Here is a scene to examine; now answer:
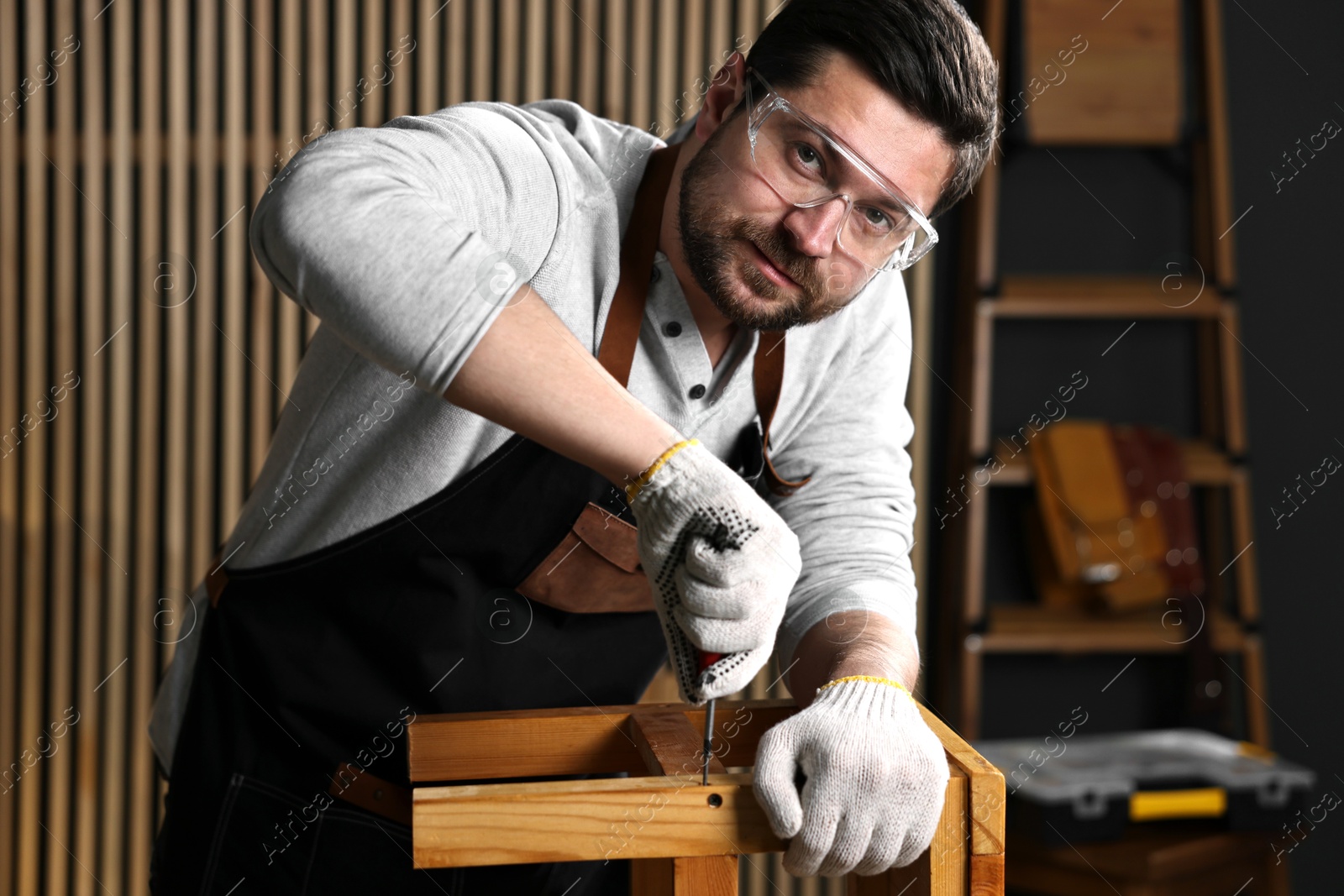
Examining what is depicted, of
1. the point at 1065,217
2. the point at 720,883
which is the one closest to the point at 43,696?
the point at 720,883

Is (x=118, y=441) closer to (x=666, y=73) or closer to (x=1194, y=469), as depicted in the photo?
(x=666, y=73)

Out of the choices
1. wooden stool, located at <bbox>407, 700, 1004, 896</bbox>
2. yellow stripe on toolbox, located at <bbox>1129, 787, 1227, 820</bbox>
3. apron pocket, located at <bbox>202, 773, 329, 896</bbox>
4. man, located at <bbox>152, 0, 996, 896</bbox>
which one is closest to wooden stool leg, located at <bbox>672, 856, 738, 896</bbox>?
wooden stool, located at <bbox>407, 700, 1004, 896</bbox>

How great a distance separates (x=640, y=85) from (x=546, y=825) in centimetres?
204

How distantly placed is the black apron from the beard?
0.24ft

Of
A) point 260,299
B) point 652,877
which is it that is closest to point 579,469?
point 652,877

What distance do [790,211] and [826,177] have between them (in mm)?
46

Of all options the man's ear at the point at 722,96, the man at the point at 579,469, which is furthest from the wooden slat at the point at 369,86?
the man's ear at the point at 722,96

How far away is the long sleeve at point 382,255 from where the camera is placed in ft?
2.74

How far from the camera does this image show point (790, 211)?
113 cm

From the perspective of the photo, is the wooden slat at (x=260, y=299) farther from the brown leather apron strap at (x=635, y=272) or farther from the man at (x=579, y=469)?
the brown leather apron strap at (x=635, y=272)

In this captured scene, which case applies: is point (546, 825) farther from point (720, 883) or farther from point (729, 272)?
point (729, 272)

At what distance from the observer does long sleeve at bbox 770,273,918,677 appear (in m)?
1.25

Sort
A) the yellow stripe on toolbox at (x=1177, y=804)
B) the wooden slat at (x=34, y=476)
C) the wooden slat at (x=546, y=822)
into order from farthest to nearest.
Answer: the wooden slat at (x=34, y=476)
the yellow stripe on toolbox at (x=1177, y=804)
the wooden slat at (x=546, y=822)

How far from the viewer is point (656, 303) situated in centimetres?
126
